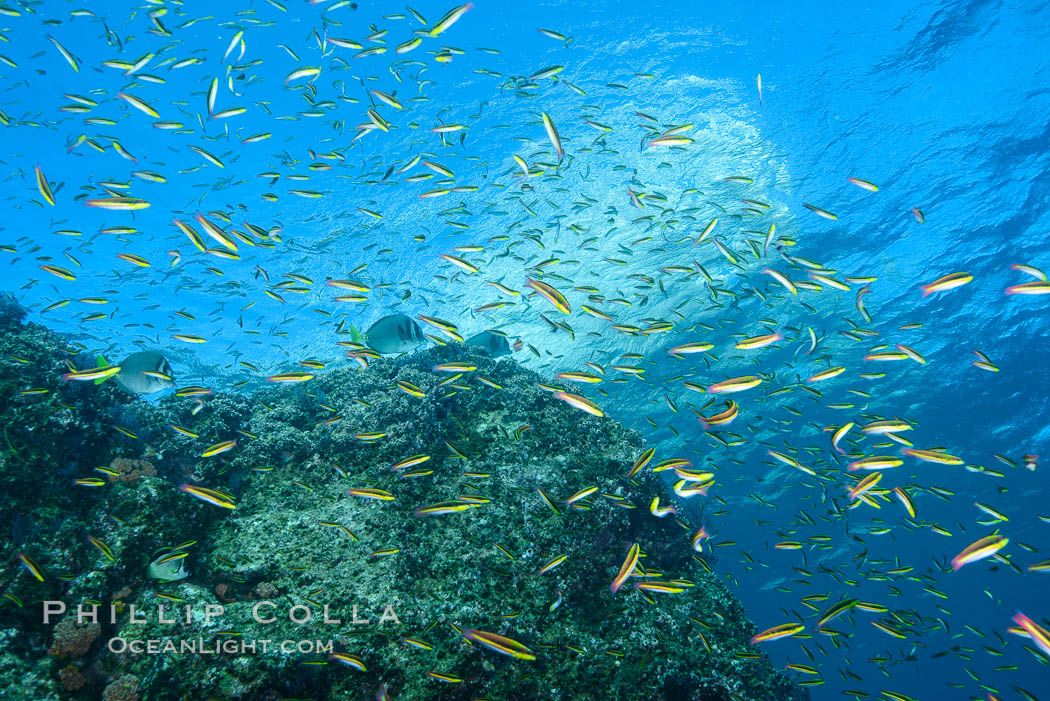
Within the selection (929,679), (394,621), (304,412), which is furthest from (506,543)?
(929,679)

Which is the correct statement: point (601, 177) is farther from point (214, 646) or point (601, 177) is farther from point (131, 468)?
point (214, 646)

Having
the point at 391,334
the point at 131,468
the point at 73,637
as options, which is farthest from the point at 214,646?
the point at 391,334

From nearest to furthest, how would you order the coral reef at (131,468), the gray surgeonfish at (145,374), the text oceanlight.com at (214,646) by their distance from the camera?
the text oceanlight.com at (214,646), the coral reef at (131,468), the gray surgeonfish at (145,374)

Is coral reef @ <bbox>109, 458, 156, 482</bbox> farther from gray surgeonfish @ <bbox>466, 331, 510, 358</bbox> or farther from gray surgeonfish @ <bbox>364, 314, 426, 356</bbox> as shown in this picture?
gray surgeonfish @ <bbox>466, 331, 510, 358</bbox>

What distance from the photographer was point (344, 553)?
15.1 feet

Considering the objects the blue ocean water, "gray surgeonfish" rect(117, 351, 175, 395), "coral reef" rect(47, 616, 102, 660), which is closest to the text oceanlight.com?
"coral reef" rect(47, 616, 102, 660)

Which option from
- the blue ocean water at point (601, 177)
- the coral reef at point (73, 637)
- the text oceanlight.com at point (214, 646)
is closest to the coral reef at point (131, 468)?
the coral reef at point (73, 637)

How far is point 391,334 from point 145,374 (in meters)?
3.61

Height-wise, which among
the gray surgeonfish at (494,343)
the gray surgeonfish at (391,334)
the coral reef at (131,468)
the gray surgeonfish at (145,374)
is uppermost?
the gray surgeonfish at (391,334)

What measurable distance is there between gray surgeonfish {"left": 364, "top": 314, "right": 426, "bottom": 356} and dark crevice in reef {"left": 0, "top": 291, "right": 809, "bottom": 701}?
1093 millimetres

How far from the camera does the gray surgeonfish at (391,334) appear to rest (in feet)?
18.8

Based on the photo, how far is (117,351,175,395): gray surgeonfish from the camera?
570 cm

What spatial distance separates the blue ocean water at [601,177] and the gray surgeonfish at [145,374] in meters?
6.26

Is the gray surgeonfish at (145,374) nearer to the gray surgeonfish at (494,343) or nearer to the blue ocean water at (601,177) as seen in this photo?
the gray surgeonfish at (494,343)
